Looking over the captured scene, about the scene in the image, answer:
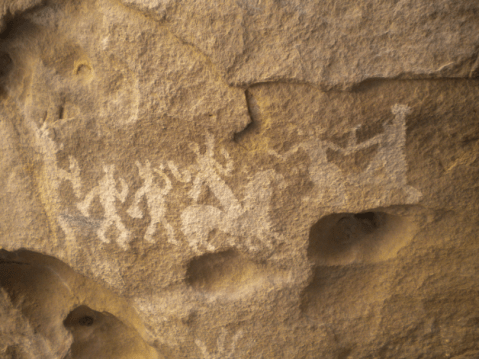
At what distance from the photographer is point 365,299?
0.88 metres

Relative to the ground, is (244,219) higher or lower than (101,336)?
higher

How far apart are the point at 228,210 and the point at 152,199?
17 cm

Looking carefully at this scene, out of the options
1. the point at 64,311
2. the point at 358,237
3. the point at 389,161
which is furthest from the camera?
the point at 64,311

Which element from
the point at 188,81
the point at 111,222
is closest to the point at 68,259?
the point at 111,222

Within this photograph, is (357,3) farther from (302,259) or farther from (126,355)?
(126,355)

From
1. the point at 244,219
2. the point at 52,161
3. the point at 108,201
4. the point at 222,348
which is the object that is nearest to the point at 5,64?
the point at 52,161

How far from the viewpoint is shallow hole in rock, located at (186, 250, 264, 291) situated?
35.1 inches

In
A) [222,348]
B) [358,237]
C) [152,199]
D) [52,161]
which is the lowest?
[222,348]

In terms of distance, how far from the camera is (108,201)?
0.89m

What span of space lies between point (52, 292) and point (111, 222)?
34 cm

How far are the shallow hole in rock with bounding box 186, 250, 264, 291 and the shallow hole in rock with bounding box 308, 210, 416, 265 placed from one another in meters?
0.15

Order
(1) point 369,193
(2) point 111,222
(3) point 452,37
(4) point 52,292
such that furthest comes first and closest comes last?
1. (4) point 52,292
2. (2) point 111,222
3. (1) point 369,193
4. (3) point 452,37

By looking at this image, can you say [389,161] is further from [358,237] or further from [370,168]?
[358,237]

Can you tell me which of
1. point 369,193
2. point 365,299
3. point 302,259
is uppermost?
point 369,193
